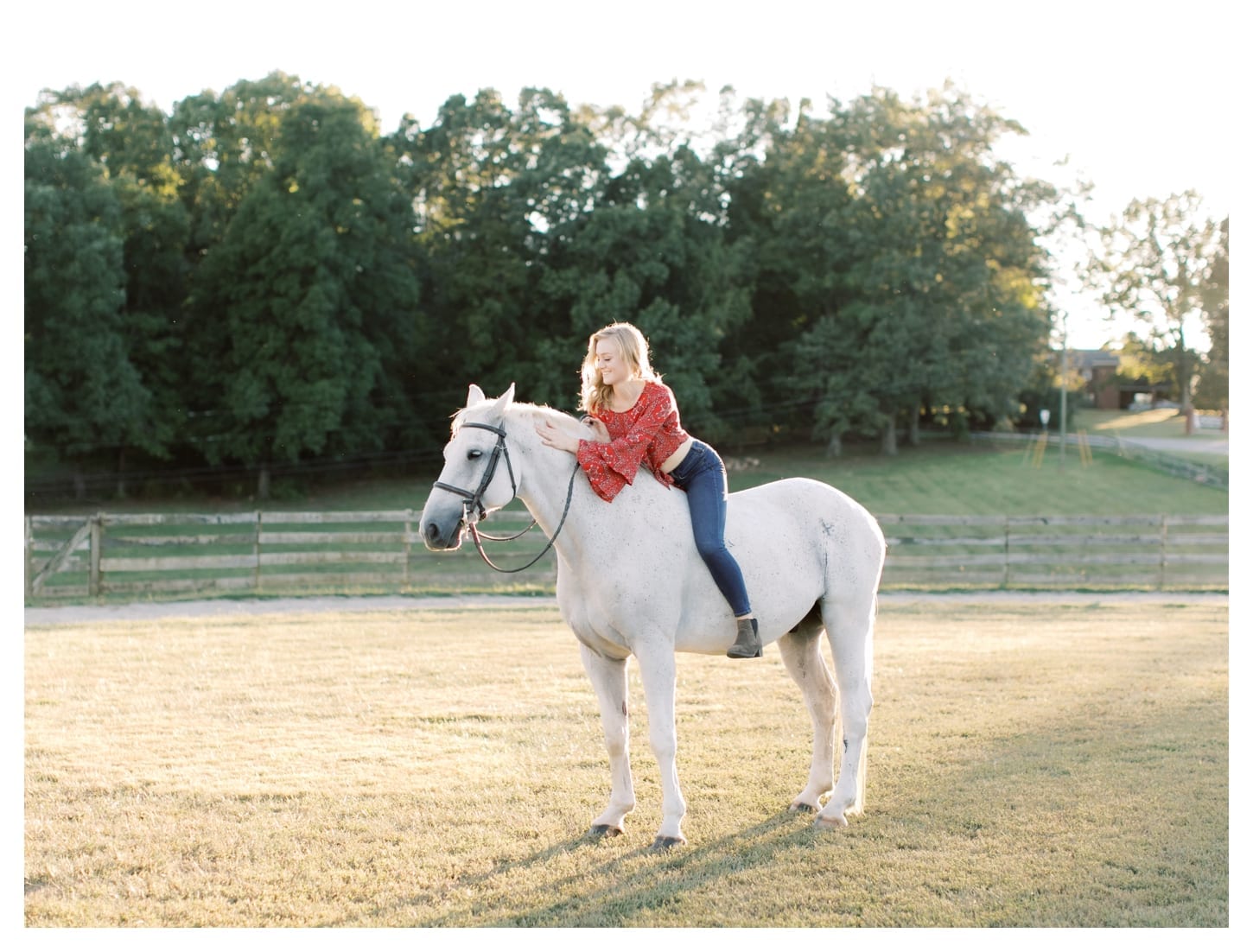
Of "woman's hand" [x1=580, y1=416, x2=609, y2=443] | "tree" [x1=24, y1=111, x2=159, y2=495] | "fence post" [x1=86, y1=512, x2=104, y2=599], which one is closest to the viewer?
"woman's hand" [x1=580, y1=416, x2=609, y2=443]

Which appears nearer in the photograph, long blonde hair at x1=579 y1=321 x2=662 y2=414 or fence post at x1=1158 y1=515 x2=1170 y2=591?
long blonde hair at x1=579 y1=321 x2=662 y2=414

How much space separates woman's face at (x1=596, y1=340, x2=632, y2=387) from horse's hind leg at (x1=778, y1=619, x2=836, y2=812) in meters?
1.76

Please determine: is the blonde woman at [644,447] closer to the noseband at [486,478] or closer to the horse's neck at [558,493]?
the horse's neck at [558,493]

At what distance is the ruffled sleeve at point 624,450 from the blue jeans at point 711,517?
29cm

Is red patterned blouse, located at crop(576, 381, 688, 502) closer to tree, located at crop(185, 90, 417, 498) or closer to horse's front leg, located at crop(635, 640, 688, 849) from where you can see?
horse's front leg, located at crop(635, 640, 688, 849)

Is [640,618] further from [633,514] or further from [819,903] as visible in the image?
[819,903]

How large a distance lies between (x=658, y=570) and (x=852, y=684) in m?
1.31

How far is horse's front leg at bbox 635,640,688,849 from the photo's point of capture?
5066mm

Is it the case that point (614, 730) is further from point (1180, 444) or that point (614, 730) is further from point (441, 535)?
point (1180, 444)

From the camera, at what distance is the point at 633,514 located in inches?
202

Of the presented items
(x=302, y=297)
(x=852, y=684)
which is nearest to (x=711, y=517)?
(x=852, y=684)

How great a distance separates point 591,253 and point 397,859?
31899mm

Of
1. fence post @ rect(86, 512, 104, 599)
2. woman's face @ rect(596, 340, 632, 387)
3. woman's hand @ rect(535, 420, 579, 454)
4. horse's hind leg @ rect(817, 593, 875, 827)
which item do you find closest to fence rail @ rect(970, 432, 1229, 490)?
fence post @ rect(86, 512, 104, 599)
